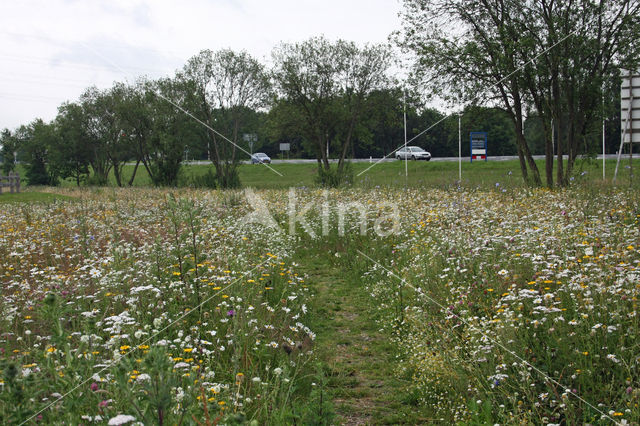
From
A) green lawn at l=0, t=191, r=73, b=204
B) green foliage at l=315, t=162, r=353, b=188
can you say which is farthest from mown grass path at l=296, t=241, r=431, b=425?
green foliage at l=315, t=162, r=353, b=188

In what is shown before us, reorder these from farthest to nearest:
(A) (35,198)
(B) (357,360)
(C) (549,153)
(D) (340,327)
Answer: (A) (35,198) < (C) (549,153) < (D) (340,327) < (B) (357,360)

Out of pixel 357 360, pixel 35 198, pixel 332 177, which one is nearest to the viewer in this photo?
pixel 357 360

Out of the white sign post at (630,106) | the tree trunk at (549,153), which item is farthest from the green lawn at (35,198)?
the white sign post at (630,106)

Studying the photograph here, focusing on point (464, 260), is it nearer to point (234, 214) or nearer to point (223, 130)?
point (234, 214)

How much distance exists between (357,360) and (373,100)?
3058 cm

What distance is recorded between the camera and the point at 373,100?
3419 centimetres

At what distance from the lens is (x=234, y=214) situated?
13.1 meters

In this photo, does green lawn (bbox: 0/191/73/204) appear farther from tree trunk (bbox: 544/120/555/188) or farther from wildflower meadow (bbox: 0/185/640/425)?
tree trunk (bbox: 544/120/555/188)

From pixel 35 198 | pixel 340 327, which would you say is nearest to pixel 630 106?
pixel 340 327

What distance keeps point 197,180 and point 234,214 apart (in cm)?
2123

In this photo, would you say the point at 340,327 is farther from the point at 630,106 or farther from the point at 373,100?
the point at 373,100

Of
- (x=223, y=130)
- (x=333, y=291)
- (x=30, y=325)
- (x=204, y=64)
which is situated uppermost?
(x=204, y=64)

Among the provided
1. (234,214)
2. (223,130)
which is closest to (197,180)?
(223,130)

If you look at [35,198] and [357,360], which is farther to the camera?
[35,198]
